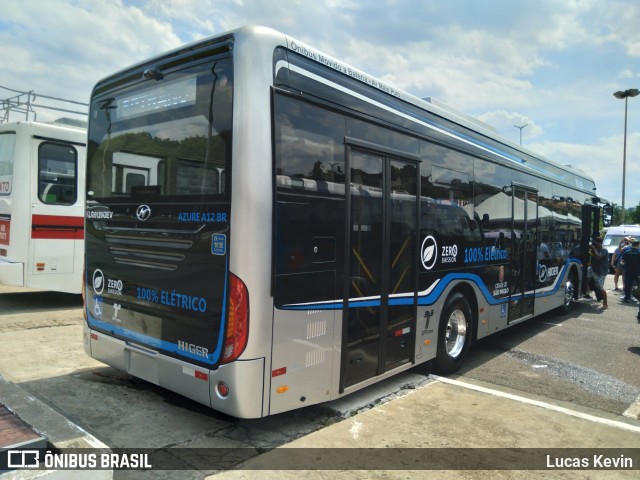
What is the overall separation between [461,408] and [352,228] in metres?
2.32

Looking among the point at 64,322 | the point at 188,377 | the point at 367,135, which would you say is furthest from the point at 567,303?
the point at 64,322

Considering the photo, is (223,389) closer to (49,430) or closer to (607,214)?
(49,430)

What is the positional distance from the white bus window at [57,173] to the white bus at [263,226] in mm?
4505

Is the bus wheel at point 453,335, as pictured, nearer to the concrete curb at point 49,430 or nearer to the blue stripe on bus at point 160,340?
the blue stripe on bus at point 160,340

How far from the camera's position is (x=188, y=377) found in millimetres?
3912

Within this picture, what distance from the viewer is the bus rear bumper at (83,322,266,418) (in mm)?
3564

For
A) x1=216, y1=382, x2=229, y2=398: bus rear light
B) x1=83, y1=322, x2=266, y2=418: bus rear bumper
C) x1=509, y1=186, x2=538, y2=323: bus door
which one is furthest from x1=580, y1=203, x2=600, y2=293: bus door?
x1=216, y1=382, x2=229, y2=398: bus rear light

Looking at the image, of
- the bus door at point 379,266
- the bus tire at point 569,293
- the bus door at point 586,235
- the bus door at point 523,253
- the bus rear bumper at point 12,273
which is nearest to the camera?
the bus door at point 379,266

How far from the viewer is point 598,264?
12250 mm

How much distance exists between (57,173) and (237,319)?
282 inches

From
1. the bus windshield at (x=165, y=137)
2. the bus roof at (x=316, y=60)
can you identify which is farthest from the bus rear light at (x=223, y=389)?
the bus roof at (x=316, y=60)

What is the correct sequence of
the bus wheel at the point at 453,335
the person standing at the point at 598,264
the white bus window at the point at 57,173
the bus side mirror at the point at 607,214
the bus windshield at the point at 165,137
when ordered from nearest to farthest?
the bus windshield at the point at 165,137
the bus wheel at the point at 453,335
the white bus window at the point at 57,173
the person standing at the point at 598,264
the bus side mirror at the point at 607,214

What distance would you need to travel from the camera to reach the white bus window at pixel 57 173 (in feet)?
28.8

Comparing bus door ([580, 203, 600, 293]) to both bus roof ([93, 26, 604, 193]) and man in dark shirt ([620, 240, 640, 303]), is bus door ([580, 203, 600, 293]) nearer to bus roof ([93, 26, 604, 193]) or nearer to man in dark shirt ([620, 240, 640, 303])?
man in dark shirt ([620, 240, 640, 303])
